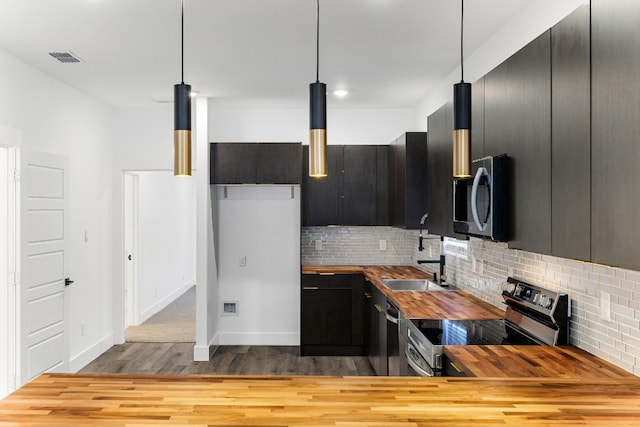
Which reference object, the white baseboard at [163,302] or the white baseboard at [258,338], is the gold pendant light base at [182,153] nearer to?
the white baseboard at [258,338]

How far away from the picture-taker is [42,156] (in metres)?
4.34

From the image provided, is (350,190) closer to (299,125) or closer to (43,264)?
(299,125)

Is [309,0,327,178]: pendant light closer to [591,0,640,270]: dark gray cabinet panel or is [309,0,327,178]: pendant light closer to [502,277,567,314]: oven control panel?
[591,0,640,270]: dark gray cabinet panel

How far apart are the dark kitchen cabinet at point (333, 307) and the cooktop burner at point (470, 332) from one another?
2.45 m

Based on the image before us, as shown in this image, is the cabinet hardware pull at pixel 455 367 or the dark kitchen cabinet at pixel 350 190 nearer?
the cabinet hardware pull at pixel 455 367

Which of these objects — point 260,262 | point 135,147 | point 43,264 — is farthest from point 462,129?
point 135,147

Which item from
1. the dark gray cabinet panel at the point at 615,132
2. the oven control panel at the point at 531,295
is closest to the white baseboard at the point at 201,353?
the oven control panel at the point at 531,295

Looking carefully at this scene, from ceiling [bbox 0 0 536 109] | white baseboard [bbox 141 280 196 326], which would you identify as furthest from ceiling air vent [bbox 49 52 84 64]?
white baseboard [bbox 141 280 196 326]

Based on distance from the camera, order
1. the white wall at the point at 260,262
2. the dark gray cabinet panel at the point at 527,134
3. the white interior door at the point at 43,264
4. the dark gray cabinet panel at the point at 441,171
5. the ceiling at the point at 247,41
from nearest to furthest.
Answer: the dark gray cabinet panel at the point at 527,134 < the ceiling at the point at 247,41 < the dark gray cabinet panel at the point at 441,171 < the white interior door at the point at 43,264 < the white wall at the point at 260,262

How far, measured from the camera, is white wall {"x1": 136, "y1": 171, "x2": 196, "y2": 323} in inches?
295

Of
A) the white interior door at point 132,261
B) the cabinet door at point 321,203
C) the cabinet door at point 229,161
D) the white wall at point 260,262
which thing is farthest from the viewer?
the white interior door at point 132,261

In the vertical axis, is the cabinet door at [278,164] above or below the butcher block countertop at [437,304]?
above

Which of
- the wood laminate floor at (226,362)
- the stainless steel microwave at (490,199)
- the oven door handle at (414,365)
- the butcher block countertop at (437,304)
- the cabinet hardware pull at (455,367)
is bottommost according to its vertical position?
the wood laminate floor at (226,362)

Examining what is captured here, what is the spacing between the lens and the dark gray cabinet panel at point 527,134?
6.93ft
